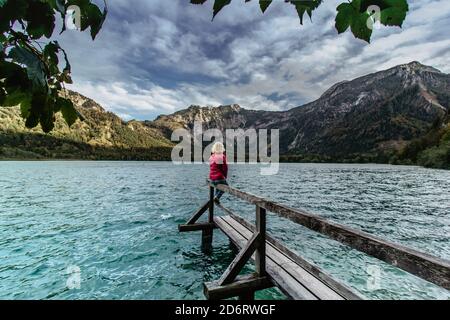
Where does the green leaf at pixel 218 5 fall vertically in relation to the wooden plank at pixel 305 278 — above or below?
above

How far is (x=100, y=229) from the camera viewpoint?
17.1 meters

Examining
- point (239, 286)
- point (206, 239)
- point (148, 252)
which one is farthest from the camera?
point (206, 239)

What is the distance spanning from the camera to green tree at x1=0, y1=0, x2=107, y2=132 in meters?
1.18

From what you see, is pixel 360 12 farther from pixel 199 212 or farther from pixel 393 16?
pixel 199 212

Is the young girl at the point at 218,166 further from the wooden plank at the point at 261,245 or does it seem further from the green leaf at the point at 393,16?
the green leaf at the point at 393,16

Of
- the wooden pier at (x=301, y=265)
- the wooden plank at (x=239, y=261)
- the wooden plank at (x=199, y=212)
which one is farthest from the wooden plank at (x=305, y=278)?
the wooden plank at (x=199, y=212)

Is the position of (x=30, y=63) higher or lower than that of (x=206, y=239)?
higher

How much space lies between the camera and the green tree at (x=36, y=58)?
3.86 ft

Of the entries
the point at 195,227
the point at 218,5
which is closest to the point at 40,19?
the point at 218,5

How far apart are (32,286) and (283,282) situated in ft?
29.4

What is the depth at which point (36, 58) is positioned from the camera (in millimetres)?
1195

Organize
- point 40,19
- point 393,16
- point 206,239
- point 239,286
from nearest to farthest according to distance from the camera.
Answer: point 393,16 → point 40,19 → point 239,286 → point 206,239

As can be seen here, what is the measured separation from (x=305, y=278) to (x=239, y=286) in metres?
1.50

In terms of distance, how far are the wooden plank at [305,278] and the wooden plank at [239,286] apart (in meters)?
0.61
